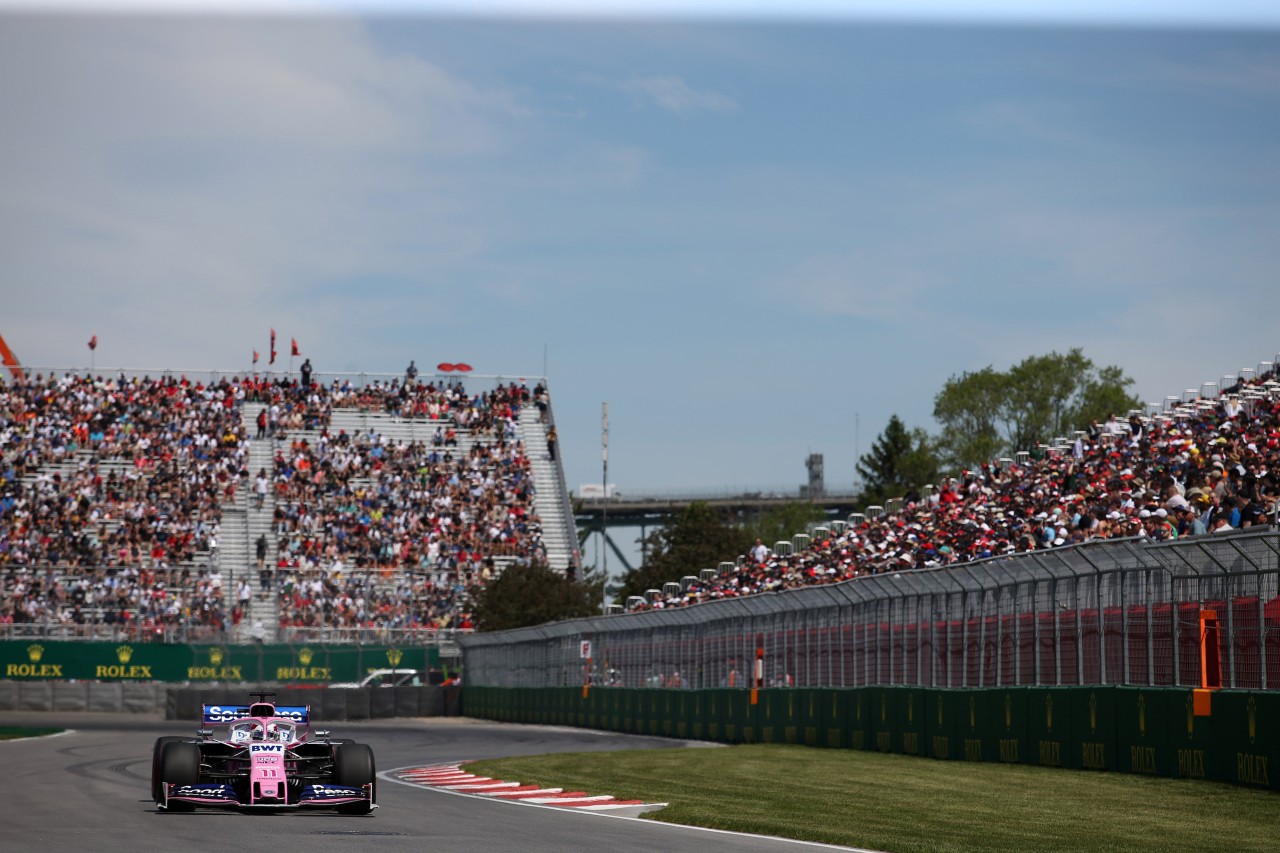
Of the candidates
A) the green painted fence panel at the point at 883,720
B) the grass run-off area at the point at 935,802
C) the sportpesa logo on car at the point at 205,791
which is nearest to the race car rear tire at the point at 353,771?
the sportpesa logo on car at the point at 205,791

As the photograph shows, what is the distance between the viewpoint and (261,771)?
1493cm

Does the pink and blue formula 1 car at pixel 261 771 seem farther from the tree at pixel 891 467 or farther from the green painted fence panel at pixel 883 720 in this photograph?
the tree at pixel 891 467

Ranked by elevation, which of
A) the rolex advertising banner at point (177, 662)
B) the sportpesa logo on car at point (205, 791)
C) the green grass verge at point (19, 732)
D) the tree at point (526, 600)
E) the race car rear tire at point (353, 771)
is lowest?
Answer: the green grass verge at point (19, 732)

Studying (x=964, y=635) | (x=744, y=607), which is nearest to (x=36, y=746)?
(x=744, y=607)

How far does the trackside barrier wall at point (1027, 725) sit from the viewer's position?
16.7 metres

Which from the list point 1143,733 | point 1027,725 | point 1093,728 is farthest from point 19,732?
point 1143,733

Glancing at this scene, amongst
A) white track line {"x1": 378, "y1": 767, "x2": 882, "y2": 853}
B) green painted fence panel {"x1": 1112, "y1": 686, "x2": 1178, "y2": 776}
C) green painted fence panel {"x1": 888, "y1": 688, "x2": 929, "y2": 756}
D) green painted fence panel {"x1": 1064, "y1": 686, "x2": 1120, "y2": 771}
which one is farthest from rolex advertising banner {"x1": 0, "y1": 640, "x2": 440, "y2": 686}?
green painted fence panel {"x1": 1112, "y1": 686, "x2": 1178, "y2": 776}

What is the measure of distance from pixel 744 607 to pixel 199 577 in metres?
28.8

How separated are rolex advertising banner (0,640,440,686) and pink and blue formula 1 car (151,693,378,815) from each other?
125ft

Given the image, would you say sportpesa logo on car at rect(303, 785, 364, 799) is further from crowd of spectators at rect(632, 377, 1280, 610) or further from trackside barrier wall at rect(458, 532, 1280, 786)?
crowd of spectators at rect(632, 377, 1280, 610)

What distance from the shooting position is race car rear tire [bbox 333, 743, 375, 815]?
15.0 metres

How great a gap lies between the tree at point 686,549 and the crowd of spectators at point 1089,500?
32.6 meters

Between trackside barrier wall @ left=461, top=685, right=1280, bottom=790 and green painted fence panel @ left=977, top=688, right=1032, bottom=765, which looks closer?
trackside barrier wall @ left=461, top=685, right=1280, bottom=790

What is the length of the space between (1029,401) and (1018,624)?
58798mm
